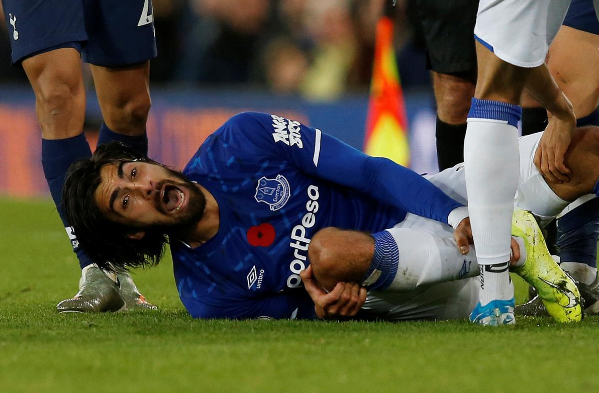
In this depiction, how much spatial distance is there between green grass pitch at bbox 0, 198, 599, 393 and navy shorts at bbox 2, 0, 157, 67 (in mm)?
1005

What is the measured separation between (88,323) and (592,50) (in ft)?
6.84

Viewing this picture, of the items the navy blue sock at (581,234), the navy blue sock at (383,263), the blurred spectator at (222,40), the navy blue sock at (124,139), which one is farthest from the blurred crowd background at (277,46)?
the navy blue sock at (383,263)

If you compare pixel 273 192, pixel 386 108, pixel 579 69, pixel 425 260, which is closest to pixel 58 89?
pixel 273 192

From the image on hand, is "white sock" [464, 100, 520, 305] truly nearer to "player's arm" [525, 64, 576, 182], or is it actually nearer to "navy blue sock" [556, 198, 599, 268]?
"player's arm" [525, 64, 576, 182]

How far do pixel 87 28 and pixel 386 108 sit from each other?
233 inches

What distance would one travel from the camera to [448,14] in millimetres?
4391

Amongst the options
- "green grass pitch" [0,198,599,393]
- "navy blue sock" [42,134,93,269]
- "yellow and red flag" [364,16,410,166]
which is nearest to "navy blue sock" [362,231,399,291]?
"green grass pitch" [0,198,599,393]

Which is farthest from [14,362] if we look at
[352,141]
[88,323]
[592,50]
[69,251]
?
[352,141]

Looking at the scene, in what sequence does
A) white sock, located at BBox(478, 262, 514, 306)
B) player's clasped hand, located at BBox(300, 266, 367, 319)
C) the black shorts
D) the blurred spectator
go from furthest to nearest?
the blurred spectator, the black shorts, player's clasped hand, located at BBox(300, 266, 367, 319), white sock, located at BBox(478, 262, 514, 306)

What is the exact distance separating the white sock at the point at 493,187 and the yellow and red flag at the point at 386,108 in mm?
6828

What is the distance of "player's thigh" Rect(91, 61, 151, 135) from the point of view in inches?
167

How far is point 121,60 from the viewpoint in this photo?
165 inches

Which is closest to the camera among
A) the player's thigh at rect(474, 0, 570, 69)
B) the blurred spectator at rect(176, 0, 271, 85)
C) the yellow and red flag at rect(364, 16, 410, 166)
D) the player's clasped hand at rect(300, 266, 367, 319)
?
the player's thigh at rect(474, 0, 570, 69)

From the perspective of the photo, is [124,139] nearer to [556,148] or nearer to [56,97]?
[56,97]
